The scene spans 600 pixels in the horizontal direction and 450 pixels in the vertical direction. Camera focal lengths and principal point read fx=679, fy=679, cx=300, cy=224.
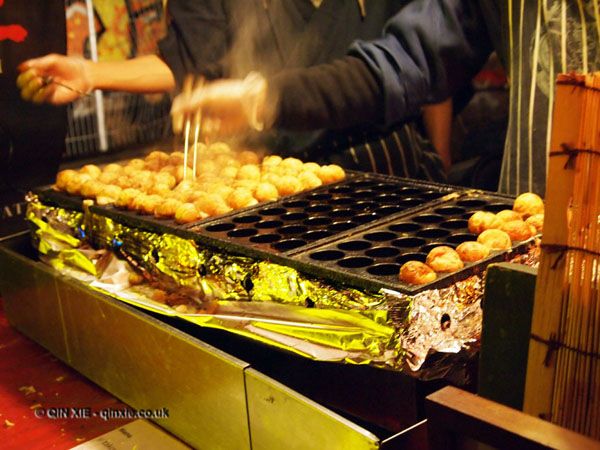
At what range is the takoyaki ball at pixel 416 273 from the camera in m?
1.89

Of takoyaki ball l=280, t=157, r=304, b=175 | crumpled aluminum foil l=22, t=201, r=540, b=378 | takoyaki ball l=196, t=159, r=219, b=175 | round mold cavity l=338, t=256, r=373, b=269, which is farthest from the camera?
takoyaki ball l=196, t=159, r=219, b=175

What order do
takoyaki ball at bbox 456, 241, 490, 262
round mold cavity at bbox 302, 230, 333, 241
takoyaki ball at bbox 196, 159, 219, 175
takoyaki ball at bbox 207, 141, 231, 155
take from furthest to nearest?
takoyaki ball at bbox 207, 141, 231, 155, takoyaki ball at bbox 196, 159, 219, 175, round mold cavity at bbox 302, 230, 333, 241, takoyaki ball at bbox 456, 241, 490, 262

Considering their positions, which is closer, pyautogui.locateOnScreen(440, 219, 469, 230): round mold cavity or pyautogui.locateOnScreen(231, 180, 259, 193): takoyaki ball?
pyautogui.locateOnScreen(440, 219, 469, 230): round mold cavity

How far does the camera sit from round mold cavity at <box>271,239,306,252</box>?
92.2 inches

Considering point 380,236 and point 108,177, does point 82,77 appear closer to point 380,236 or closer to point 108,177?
point 108,177

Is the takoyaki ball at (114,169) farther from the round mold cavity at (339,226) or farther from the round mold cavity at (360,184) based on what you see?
the round mold cavity at (339,226)

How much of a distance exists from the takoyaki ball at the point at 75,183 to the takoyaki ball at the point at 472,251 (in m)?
1.94

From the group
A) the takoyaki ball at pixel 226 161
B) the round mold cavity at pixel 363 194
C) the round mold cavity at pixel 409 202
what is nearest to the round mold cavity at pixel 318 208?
the round mold cavity at pixel 363 194

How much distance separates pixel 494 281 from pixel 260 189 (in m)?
1.59

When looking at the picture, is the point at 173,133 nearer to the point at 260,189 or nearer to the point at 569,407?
the point at 260,189

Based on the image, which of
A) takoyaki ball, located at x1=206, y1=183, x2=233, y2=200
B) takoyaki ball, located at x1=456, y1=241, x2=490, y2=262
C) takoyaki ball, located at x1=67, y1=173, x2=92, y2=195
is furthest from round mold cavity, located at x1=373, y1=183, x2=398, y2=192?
takoyaki ball, located at x1=67, y1=173, x2=92, y2=195

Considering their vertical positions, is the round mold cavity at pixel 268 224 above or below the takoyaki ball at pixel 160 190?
below

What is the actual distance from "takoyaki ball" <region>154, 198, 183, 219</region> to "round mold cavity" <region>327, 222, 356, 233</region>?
0.66m

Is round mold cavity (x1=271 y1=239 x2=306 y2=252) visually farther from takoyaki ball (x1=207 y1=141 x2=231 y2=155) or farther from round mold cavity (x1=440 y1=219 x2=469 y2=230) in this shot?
takoyaki ball (x1=207 y1=141 x2=231 y2=155)
